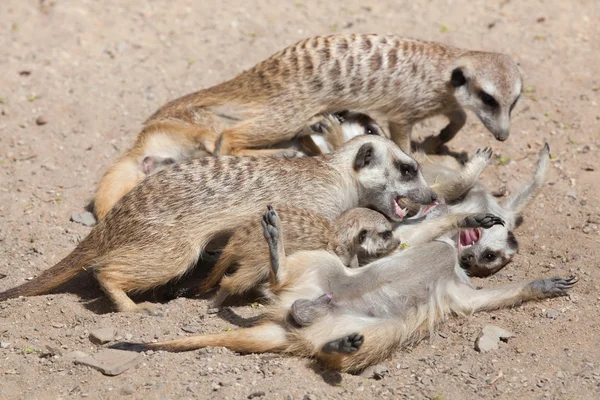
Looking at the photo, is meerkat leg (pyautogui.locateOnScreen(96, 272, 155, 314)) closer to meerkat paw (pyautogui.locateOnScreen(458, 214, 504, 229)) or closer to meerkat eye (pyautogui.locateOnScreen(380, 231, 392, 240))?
meerkat eye (pyautogui.locateOnScreen(380, 231, 392, 240))

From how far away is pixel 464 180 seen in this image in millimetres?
4094

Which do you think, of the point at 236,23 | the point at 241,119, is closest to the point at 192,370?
the point at 241,119

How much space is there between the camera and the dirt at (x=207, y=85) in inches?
115

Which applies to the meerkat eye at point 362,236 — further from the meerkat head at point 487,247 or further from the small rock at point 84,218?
the small rock at point 84,218

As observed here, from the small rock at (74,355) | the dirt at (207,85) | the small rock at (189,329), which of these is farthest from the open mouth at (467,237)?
the small rock at (74,355)

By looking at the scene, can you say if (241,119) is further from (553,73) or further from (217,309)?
(553,73)

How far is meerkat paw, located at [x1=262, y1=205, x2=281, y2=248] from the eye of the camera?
124 inches

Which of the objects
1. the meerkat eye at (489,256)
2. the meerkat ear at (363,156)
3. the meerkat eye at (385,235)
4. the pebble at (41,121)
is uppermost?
the pebble at (41,121)

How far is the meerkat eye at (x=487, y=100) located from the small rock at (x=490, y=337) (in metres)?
1.67

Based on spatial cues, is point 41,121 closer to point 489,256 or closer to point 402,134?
point 402,134

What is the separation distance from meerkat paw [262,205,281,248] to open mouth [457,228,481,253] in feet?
3.75

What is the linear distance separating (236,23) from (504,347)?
3584 millimetres

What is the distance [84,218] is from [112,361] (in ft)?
4.69

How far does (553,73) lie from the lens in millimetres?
5355
